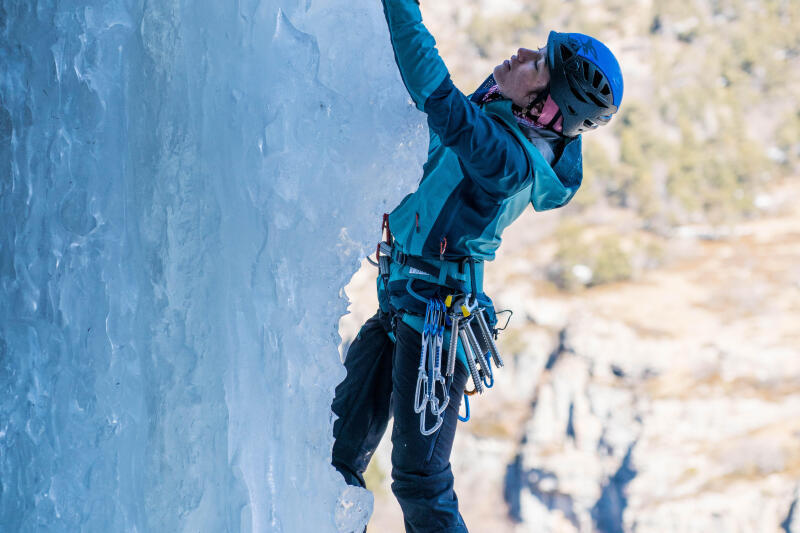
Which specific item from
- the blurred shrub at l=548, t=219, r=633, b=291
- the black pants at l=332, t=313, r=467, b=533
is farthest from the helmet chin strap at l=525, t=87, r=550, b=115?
the blurred shrub at l=548, t=219, r=633, b=291

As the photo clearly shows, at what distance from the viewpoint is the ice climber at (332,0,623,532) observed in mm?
1783

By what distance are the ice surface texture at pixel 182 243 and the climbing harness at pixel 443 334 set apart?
32 cm

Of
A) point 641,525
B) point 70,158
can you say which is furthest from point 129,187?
point 641,525

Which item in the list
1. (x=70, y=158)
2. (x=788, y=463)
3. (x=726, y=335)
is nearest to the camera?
(x=70, y=158)

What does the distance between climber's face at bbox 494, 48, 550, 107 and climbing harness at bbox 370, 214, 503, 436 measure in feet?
1.18

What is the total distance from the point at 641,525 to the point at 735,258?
473 cm

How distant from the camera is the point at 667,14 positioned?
52.6ft

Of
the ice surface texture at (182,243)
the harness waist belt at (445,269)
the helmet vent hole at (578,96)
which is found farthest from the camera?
the harness waist belt at (445,269)

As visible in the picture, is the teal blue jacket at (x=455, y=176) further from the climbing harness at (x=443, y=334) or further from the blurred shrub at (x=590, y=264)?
the blurred shrub at (x=590, y=264)

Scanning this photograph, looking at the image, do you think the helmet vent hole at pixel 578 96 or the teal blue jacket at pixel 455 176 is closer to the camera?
the teal blue jacket at pixel 455 176

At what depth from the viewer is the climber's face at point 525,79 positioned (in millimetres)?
1821

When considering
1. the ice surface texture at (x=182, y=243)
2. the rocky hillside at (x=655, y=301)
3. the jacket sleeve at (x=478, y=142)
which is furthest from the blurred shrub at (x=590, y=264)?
the ice surface texture at (x=182, y=243)

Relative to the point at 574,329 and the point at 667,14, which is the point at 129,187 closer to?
the point at 574,329

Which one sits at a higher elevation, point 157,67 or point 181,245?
point 157,67
